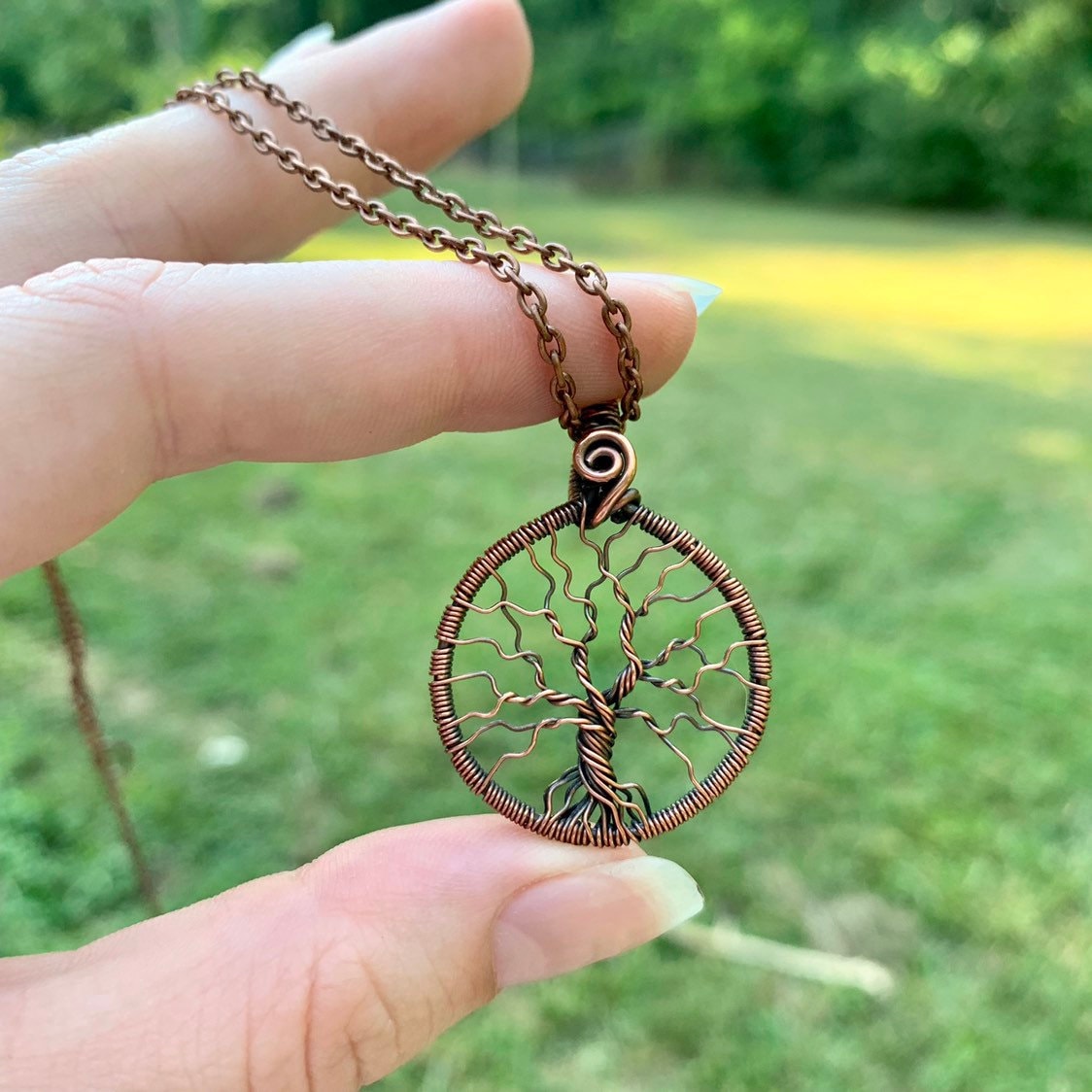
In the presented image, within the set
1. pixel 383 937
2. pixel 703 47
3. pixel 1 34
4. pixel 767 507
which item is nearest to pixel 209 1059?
pixel 383 937

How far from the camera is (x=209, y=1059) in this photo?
1.25 meters

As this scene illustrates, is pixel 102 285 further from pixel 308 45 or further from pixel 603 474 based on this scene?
pixel 308 45

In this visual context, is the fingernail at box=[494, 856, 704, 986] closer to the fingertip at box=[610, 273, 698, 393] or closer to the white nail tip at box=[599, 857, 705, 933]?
the white nail tip at box=[599, 857, 705, 933]

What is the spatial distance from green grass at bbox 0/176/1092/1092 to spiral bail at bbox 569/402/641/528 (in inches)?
41.4

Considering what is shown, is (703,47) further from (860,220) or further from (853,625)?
(853,625)

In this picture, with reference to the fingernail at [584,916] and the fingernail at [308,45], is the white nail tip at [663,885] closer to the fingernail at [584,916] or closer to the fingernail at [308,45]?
the fingernail at [584,916]

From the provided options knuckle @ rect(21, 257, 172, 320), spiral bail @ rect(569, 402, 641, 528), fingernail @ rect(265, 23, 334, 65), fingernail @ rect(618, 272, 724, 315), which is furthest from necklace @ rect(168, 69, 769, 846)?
fingernail @ rect(265, 23, 334, 65)

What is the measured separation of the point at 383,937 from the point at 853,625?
7.06 ft

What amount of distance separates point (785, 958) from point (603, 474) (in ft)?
3.86

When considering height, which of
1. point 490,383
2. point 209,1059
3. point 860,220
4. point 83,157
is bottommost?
point 860,220

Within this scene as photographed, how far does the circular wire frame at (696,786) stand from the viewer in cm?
152

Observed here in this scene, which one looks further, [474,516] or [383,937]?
[474,516]

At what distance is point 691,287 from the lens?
174 centimetres

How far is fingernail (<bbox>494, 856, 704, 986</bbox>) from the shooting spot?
139 cm
